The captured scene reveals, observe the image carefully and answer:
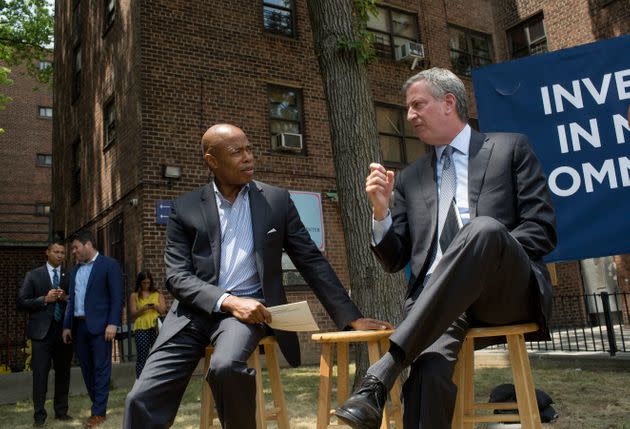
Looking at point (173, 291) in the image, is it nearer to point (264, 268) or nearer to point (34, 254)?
point (264, 268)

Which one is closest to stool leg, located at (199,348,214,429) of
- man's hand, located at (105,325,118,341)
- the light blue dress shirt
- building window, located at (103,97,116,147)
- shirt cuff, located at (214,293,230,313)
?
shirt cuff, located at (214,293,230,313)

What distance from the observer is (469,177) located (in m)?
2.98

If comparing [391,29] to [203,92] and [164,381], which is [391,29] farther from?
[164,381]

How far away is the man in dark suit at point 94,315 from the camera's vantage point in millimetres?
6324

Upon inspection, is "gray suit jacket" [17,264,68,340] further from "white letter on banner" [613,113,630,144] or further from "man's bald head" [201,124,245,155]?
"white letter on banner" [613,113,630,144]

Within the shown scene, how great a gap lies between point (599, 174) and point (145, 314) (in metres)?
6.53

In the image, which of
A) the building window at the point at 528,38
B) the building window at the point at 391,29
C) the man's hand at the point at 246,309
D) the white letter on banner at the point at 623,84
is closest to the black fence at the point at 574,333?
the white letter on banner at the point at 623,84

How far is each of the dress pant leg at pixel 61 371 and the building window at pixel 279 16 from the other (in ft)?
29.2

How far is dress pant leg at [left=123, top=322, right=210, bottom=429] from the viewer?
277 cm

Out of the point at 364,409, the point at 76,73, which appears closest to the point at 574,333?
the point at 364,409

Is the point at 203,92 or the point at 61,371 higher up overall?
the point at 203,92

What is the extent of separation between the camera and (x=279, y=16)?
13828 millimetres

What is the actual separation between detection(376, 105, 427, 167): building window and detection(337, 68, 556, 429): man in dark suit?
37.7ft

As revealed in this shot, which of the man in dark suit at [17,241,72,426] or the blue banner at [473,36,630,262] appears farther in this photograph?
the man in dark suit at [17,241,72,426]
